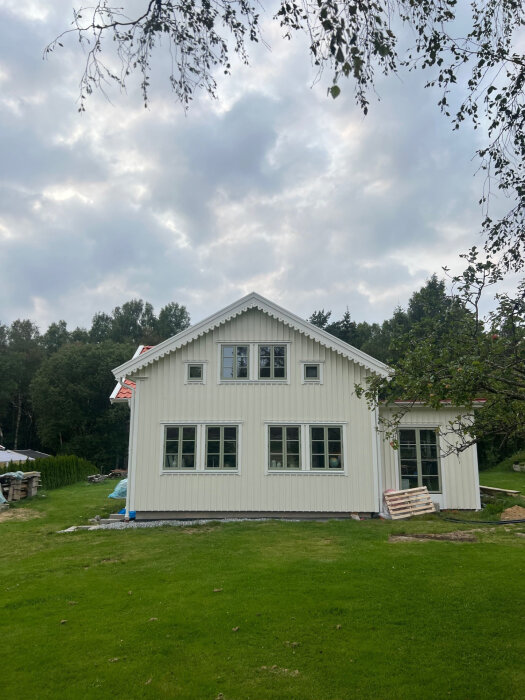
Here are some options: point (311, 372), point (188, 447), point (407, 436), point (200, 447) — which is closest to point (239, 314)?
point (311, 372)

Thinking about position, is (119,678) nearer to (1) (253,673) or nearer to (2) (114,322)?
(1) (253,673)

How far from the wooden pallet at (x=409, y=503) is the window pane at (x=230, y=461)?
4.58 m

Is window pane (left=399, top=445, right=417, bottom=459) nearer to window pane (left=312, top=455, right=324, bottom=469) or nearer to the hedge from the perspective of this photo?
window pane (left=312, top=455, right=324, bottom=469)

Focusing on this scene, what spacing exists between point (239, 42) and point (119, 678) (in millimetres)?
6733

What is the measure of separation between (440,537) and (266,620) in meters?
6.68

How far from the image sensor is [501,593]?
7.72m

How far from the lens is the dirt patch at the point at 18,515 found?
669 inches

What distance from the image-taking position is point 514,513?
14.5 metres

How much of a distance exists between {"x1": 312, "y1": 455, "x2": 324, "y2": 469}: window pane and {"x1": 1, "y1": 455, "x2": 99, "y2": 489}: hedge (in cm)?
1666

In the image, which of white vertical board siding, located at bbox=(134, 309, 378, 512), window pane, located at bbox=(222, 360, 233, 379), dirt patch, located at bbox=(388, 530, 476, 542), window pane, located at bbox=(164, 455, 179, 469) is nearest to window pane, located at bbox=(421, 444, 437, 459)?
white vertical board siding, located at bbox=(134, 309, 378, 512)

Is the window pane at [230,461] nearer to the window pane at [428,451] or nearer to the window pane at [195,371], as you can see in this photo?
the window pane at [195,371]

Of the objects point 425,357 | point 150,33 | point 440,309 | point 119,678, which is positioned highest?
point 150,33

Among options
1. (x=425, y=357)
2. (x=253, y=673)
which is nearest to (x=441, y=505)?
(x=425, y=357)

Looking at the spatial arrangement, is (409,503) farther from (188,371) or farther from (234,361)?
(188,371)
